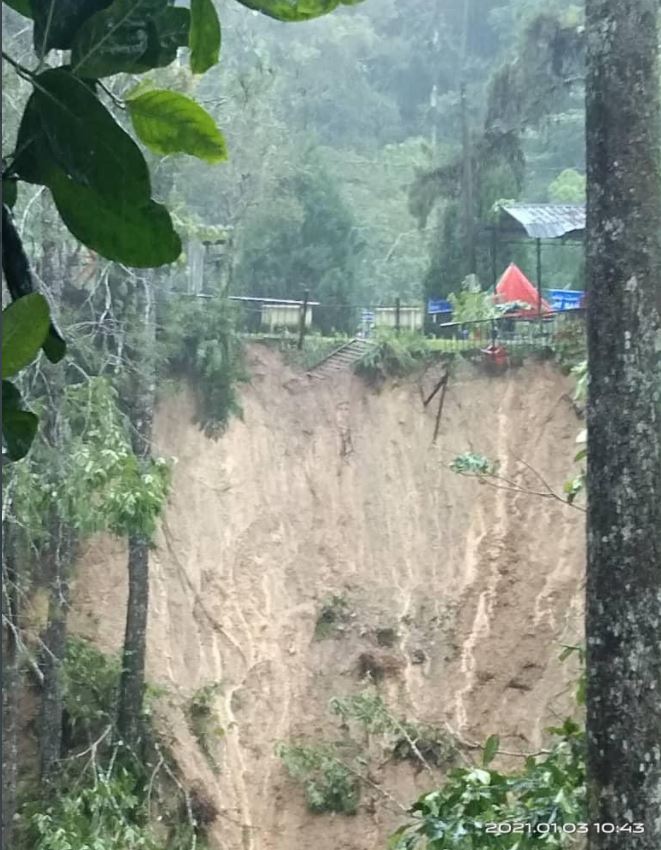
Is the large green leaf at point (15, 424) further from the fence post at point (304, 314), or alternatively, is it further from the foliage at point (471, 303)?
the foliage at point (471, 303)

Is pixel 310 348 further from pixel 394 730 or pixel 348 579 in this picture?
pixel 394 730

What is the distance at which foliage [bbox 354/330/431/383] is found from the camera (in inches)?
74.3

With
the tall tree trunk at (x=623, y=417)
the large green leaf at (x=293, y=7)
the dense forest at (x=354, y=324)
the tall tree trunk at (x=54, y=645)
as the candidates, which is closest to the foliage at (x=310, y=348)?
the dense forest at (x=354, y=324)

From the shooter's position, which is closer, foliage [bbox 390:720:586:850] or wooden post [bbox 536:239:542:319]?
foliage [bbox 390:720:586:850]

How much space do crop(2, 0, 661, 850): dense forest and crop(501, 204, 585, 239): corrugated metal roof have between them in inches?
0.8

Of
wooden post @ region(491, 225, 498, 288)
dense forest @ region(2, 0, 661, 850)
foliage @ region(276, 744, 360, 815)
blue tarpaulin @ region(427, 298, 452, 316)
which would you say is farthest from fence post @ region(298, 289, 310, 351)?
foliage @ region(276, 744, 360, 815)

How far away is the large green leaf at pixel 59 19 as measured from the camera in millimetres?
330

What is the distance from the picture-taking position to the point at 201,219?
174 centimetres

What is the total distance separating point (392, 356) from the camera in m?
1.92

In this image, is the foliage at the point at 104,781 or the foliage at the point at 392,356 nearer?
the foliage at the point at 104,781

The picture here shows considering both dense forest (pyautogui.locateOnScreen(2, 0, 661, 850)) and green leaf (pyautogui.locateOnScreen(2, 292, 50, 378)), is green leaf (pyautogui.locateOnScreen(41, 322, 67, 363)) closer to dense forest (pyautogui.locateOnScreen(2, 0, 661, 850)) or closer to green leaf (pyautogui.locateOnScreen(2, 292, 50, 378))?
green leaf (pyautogui.locateOnScreen(2, 292, 50, 378))

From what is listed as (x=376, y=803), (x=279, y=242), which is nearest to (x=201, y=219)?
(x=279, y=242)

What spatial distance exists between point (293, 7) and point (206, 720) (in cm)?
153
